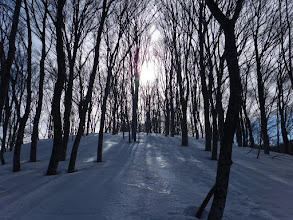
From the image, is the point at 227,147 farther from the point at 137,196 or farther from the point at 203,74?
the point at 203,74

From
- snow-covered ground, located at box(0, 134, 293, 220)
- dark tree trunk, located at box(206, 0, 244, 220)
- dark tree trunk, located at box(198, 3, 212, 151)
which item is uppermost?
dark tree trunk, located at box(198, 3, 212, 151)

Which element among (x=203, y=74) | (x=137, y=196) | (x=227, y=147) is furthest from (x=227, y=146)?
(x=203, y=74)

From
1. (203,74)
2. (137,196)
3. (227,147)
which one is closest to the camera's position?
(227,147)

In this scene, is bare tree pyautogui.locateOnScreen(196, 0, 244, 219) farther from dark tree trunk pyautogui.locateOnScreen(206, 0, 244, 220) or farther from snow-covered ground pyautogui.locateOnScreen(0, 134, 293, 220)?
snow-covered ground pyautogui.locateOnScreen(0, 134, 293, 220)

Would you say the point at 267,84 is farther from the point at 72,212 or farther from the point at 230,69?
the point at 72,212

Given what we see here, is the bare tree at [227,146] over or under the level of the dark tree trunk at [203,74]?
under

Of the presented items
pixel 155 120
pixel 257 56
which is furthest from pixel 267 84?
pixel 155 120

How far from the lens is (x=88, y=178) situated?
14.6 feet

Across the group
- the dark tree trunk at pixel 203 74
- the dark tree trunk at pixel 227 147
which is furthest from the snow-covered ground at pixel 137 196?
the dark tree trunk at pixel 203 74

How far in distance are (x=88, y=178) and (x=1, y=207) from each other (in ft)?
5.69

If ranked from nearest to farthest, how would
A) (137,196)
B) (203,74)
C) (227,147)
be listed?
(227,147) < (137,196) < (203,74)

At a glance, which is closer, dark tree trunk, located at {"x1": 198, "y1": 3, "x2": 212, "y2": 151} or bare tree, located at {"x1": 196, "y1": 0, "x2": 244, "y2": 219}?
Answer: bare tree, located at {"x1": 196, "y1": 0, "x2": 244, "y2": 219}

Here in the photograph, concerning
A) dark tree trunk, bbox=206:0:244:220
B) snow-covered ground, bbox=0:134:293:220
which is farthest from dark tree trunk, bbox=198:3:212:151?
dark tree trunk, bbox=206:0:244:220

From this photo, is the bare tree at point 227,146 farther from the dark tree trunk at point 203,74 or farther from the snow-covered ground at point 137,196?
the dark tree trunk at point 203,74
